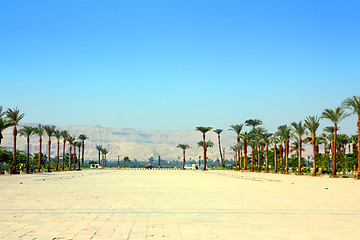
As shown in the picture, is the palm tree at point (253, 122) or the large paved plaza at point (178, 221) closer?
the large paved plaza at point (178, 221)

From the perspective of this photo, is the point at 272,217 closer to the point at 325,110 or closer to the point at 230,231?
the point at 230,231

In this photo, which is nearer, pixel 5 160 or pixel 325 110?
pixel 325 110

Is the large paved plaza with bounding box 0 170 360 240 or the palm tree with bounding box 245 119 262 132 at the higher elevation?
the palm tree with bounding box 245 119 262 132

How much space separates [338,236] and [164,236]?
13.3ft

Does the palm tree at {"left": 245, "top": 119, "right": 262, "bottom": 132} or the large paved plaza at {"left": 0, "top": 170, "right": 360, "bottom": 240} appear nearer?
the large paved plaza at {"left": 0, "top": 170, "right": 360, "bottom": 240}

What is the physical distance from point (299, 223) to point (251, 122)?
83827 mm

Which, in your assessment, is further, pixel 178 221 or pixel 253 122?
pixel 253 122

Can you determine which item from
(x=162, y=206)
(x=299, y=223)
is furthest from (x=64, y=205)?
(x=299, y=223)

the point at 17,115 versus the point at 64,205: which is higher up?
the point at 17,115

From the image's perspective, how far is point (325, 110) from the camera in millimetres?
53375

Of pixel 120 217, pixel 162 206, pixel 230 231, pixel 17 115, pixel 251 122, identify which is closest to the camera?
pixel 230 231

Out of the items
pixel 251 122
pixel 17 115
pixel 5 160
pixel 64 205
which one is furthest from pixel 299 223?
pixel 251 122

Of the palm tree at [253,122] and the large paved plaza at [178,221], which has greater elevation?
the palm tree at [253,122]

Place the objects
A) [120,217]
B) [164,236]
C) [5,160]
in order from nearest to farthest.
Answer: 1. [164,236]
2. [120,217]
3. [5,160]
